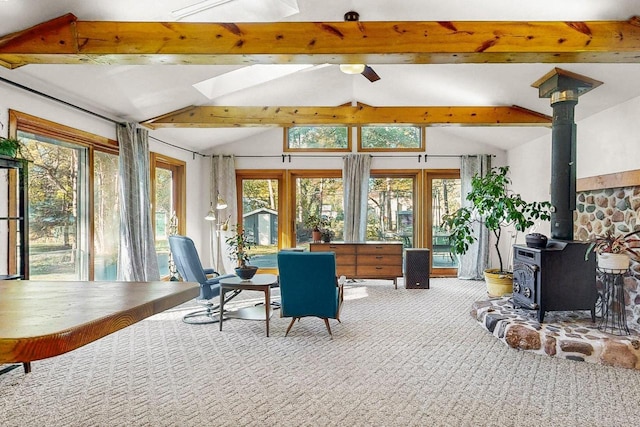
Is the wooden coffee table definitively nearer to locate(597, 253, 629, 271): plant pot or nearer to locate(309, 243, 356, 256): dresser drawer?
locate(309, 243, 356, 256): dresser drawer

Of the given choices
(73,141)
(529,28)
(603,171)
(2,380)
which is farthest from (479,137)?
(2,380)

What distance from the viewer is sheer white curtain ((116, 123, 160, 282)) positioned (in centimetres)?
467

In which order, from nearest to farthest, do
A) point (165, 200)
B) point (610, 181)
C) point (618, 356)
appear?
1. point (618, 356)
2. point (610, 181)
3. point (165, 200)

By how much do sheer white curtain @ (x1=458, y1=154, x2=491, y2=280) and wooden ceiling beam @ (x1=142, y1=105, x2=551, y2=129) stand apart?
1920 millimetres

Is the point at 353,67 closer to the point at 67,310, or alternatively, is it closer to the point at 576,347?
the point at 576,347

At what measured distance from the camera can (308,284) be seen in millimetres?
Answer: 3793

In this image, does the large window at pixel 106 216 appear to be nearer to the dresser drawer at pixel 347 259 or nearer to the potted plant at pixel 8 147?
the potted plant at pixel 8 147

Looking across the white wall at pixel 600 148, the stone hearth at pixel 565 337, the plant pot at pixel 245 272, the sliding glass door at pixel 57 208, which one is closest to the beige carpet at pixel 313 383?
the stone hearth at pixel 565 337

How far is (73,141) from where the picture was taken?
4164 millimetres

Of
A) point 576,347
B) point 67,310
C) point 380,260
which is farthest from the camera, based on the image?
point 380,260

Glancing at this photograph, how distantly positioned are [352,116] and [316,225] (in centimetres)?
224

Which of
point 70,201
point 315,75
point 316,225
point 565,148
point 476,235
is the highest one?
point 315,75

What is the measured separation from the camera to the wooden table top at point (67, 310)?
0.82 m

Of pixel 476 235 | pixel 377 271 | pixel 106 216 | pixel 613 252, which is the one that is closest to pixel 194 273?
pixel 106 216
